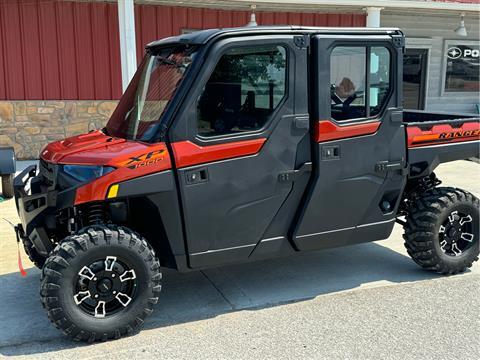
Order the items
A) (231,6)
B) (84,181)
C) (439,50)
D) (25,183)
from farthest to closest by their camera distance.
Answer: (439,50) → (231,6) → (25,183) → (84,181)

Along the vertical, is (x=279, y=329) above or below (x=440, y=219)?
below

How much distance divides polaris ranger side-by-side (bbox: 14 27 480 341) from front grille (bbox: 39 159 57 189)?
0.06ft

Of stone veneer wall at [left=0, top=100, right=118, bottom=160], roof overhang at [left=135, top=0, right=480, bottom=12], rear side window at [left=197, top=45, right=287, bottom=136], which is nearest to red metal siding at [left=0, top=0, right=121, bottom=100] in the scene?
stone veneer wall at [left=0, top=100, right=118, bottom=160]

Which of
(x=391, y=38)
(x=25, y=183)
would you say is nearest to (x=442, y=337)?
(x=391, y=38)

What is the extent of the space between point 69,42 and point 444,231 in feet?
26.4

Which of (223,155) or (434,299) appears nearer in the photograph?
(223,155)

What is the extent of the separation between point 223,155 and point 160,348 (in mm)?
1350

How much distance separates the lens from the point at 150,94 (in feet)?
13.0

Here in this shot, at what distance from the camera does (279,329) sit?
371 centimetres

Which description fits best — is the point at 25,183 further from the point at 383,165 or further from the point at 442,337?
the point at 442,337

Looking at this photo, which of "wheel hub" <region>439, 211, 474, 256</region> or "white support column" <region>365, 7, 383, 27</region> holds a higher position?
"white support column" <region>365, 7, 383, 27</region>

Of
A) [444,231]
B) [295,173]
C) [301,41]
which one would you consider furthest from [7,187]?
[444,231]

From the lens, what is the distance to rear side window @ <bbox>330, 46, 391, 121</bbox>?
4.04 metres

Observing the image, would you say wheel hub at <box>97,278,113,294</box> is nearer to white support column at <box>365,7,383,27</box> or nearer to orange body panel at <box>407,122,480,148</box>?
orange body panel at <box>407,122,480,148</box>
